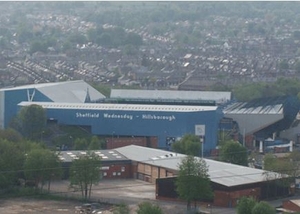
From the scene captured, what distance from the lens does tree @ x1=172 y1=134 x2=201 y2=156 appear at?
15445 mm

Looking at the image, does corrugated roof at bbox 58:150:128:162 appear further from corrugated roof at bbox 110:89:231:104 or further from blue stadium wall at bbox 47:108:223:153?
corrugated roof at bbox 110:89:231:104

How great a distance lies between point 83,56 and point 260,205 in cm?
2615

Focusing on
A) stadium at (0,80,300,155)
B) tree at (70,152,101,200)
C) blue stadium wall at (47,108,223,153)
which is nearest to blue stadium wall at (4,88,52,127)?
stadium at (0,80,300,155)

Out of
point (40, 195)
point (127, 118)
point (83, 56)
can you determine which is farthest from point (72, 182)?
point (83, 56)

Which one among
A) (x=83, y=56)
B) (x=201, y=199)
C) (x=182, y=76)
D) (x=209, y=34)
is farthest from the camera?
(x=209, y=34)

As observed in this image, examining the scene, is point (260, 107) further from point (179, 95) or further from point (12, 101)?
point (12, 101)

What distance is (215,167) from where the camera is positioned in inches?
533

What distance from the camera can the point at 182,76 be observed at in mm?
29625

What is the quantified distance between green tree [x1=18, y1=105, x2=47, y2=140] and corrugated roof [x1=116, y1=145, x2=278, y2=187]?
6.84ft

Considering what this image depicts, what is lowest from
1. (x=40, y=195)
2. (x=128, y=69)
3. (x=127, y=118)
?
(x=40, y=195)

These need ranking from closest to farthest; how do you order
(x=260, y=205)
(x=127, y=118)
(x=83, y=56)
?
(x=260, y=205)
(x=127, y=118)
(x=83, y=56)

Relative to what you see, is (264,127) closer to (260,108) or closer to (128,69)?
(260,108)

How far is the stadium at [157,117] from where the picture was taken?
1720 centimetres

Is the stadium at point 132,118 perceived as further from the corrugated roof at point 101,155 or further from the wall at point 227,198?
the wall at point 227,198
